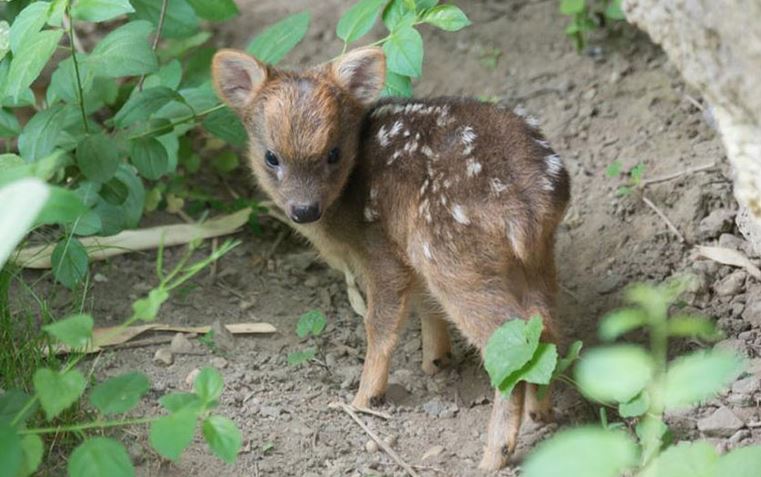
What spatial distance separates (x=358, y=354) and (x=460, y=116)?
1.13 meters

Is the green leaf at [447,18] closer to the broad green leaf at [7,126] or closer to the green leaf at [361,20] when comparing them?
the green leaf at [361,20]

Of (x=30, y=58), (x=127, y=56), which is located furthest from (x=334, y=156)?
(x=30, y=58)

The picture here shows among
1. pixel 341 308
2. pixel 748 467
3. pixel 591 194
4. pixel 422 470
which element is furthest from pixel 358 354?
pixel 748 467

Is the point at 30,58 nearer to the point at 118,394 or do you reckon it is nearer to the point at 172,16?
the point at 172,16

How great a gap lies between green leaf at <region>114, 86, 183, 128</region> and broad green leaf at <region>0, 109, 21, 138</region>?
386 millimetres

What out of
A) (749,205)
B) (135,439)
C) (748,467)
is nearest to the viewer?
(748,467)

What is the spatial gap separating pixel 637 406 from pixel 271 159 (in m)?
1.77

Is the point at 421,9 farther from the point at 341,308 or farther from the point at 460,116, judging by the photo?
the point at 341,308

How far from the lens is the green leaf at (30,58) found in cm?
378

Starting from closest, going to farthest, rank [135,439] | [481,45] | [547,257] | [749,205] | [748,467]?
[748,467] < [749,205] < [135,439] < [547,257] < [481,45]

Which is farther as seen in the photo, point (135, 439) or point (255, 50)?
point (255, 50)

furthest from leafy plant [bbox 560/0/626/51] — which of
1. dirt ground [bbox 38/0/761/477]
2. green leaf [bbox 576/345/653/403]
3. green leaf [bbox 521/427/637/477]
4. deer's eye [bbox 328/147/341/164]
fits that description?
green leaf [bbox 521/427/637/477]

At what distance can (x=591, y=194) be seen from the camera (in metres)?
5.27

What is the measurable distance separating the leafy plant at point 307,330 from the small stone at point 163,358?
0.47 metres
